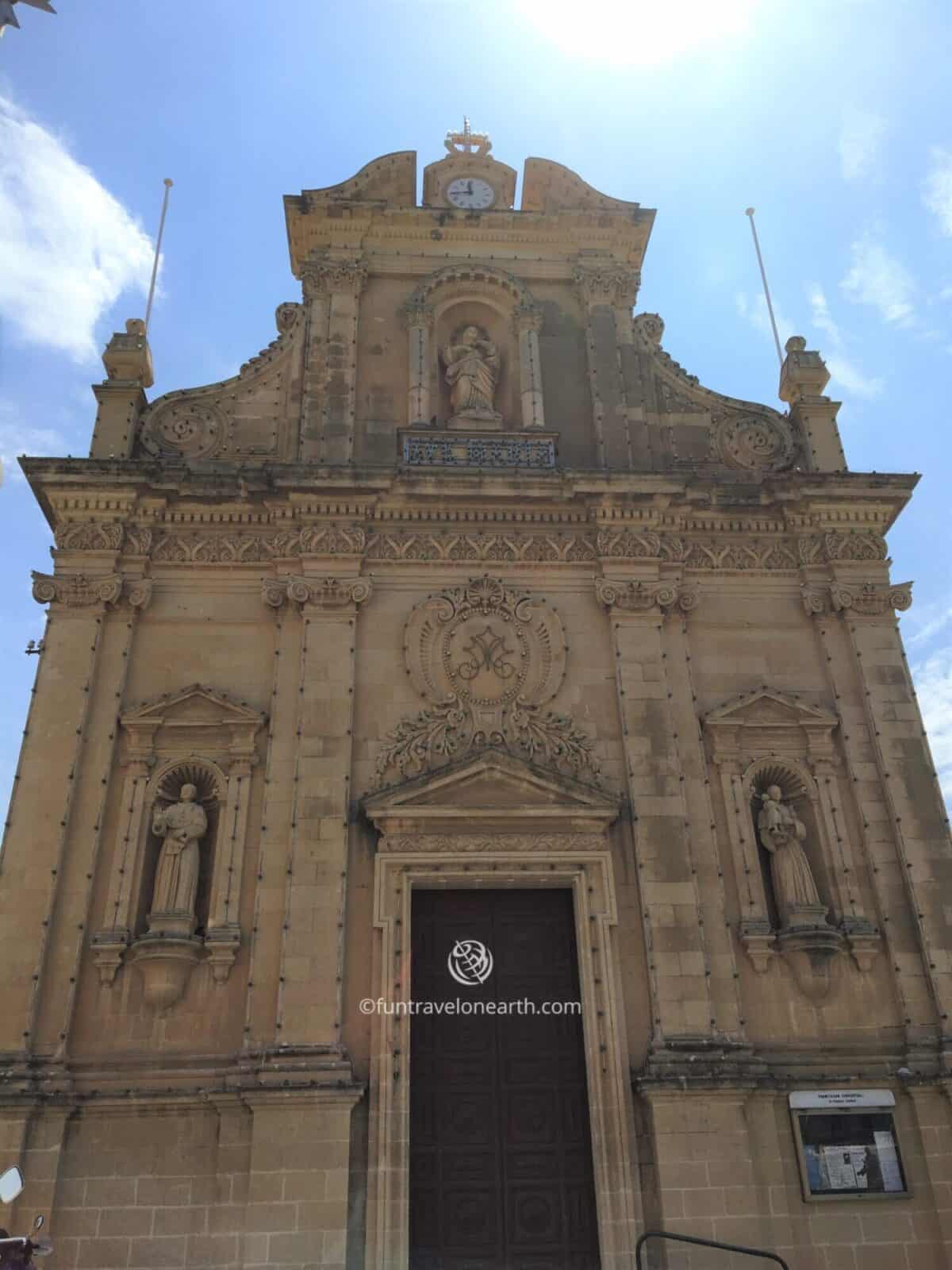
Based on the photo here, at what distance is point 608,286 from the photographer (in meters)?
15.6

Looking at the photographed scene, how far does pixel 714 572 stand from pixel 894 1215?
7.48m

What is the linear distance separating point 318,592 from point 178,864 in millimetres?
3646

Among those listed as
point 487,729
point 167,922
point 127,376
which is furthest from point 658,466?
point 167,922

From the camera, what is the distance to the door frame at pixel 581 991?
970 cm

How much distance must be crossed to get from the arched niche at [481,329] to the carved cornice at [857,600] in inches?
179

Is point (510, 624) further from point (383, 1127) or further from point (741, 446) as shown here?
point (383, 1127)

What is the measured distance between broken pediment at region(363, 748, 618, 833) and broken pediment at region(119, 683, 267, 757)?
175 cm

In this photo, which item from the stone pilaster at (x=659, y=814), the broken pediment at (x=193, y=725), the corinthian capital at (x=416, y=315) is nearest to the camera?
the stone pilaster at (x=659, y=814)

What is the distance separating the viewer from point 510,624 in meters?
12.8

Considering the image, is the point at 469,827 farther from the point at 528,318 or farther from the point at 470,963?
the point at 528,318

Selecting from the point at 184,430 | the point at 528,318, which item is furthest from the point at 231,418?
the point at 528,318

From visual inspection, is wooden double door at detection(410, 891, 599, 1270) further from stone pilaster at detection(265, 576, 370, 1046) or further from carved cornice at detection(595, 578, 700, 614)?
carved cornice at detection(595, 578, 700, 614)

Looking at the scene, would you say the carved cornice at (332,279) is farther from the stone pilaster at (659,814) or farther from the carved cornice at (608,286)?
the stone pilaster at (659,814)

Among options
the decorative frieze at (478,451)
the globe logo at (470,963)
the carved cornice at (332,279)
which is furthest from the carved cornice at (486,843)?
the carved cornice at (332,279)
